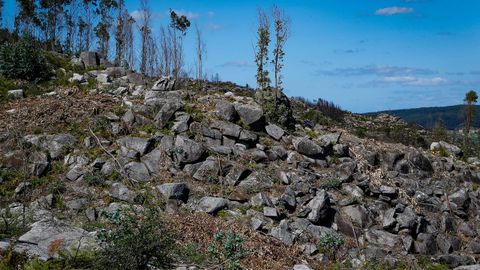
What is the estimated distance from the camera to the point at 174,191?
376 inches

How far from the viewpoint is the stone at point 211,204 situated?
9.27 m

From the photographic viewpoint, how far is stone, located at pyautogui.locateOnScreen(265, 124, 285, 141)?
40.7 feet

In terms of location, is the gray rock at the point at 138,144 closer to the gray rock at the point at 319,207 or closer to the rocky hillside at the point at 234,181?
the rocky hillside at the point at 234,181

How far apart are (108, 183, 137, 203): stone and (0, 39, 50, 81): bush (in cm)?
644

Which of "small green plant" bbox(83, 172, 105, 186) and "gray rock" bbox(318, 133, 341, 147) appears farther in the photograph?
"gray rock" bbox(318, 133, 341, 147)

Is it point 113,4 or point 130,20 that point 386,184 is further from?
point 113,4

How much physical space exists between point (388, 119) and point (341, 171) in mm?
31636

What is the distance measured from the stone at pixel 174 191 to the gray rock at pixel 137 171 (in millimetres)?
623

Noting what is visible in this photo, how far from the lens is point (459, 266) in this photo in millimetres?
9109

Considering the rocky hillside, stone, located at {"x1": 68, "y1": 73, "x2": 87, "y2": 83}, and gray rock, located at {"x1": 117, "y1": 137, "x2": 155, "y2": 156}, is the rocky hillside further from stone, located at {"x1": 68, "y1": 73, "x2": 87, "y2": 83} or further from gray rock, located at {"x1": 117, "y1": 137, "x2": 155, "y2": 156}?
stone, located at {"x1": 68, "y1": 73, "x2": 87, "y2": 83}

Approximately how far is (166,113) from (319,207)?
15.5 ft

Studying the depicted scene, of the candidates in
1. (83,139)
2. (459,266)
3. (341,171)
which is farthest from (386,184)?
(83,139)

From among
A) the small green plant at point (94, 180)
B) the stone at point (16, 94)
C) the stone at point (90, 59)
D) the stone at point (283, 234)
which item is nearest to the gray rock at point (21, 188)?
the small green plant at point (94, 180)

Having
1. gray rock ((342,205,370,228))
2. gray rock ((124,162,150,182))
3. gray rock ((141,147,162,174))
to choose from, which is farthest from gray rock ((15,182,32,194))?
gray rock ((342,205,370,228))
